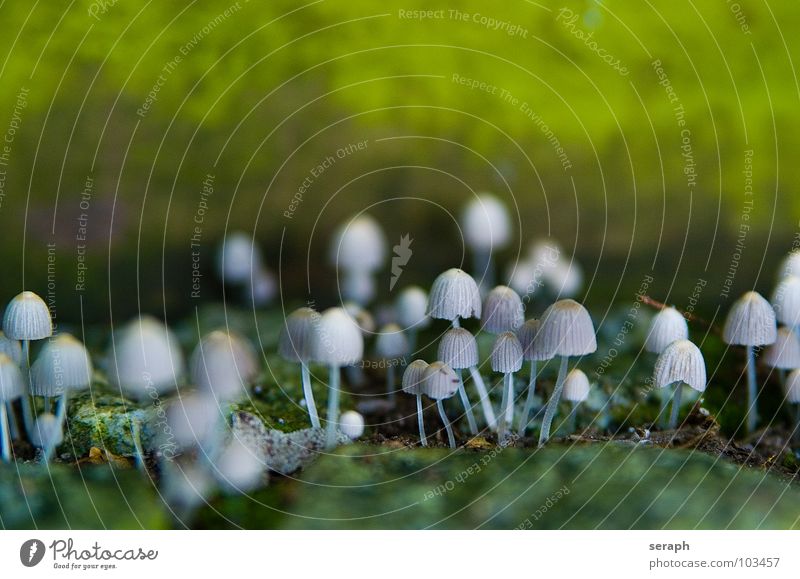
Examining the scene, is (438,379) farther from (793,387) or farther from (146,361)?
(793,387)

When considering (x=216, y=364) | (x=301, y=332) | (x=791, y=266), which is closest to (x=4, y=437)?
(x=216, y=364)

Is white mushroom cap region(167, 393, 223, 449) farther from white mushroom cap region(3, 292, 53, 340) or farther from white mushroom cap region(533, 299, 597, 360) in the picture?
white mushroom cap region(533, 299, 597, 360)

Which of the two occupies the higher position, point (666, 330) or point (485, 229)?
point (485, 229)

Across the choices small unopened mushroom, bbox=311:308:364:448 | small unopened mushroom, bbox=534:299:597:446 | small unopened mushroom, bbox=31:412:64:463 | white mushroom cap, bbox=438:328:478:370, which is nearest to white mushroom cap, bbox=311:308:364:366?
small unopened mushroom, bbox=311:308:364:448

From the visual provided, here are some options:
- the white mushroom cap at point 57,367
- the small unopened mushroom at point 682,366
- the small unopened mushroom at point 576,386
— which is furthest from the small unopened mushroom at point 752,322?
the white mushroom cap at point 57,367

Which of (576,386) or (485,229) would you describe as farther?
(485,229)

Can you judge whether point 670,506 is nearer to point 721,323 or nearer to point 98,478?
point 721,323

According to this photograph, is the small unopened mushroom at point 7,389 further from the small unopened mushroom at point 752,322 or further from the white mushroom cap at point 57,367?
the small unopened mushroom at point 752,322
